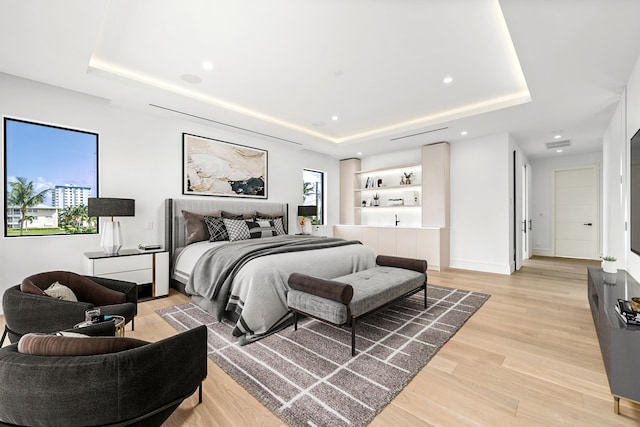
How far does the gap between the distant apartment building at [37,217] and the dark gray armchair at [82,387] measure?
9.62ft

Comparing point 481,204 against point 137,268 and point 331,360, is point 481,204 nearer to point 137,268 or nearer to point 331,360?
point 331,360

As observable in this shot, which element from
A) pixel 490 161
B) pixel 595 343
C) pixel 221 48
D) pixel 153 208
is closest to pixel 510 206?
pixel 490 161

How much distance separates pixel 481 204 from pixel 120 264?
19.1 feet

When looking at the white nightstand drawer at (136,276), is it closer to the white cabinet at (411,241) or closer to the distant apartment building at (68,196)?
the distant apartment building at (68,196)

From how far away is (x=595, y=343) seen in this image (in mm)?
2439

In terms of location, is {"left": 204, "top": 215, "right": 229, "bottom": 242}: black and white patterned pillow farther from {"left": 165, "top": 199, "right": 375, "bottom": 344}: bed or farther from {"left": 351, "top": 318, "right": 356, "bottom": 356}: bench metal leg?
{"left": 351, "top": 318, "right": 356, "bottom": 356}: bench metal leg

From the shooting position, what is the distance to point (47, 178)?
3.38m

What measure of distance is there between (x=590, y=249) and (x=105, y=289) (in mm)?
9219

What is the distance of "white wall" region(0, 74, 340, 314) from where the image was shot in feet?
10.3

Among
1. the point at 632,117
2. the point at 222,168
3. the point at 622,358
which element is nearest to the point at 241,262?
the point at 222,168

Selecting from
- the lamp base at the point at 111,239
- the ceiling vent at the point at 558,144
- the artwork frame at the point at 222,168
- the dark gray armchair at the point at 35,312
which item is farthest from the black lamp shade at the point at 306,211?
the ceiling vent at the point at 558,144

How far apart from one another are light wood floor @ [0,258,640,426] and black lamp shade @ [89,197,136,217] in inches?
48.1

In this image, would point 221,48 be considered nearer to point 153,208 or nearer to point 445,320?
point 153,208

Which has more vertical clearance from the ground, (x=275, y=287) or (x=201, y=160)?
(x=201, y=160)
